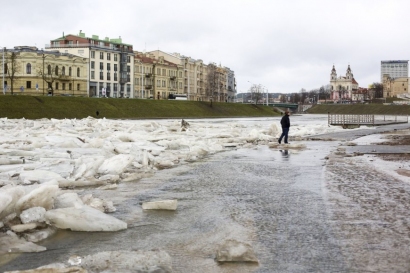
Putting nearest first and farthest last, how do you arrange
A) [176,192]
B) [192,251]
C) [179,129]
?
[192,251], [176,192], [179,129]

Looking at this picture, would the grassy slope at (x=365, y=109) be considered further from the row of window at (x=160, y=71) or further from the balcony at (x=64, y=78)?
the balcony at (x=64, y=78)

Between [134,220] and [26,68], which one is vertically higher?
[26,68]

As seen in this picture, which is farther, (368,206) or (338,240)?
(368,206)

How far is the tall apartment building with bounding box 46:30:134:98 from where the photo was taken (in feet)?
372

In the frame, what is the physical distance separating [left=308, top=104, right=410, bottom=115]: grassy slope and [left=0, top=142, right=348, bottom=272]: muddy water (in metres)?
143

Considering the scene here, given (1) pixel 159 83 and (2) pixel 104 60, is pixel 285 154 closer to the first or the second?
(2) pixel 104 60

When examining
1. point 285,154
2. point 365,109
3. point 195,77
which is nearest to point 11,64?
point 195,77

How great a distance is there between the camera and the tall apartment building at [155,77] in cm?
13188

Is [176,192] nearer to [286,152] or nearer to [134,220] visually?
[134,220]

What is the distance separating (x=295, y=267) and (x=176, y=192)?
594 centimetres

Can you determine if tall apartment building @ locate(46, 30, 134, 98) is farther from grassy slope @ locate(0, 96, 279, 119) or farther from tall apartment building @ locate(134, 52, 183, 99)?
grassy slope @ locate(0, 96, 279, 119)

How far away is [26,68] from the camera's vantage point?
9856 cm

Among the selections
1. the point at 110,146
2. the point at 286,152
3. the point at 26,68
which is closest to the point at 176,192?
the point at 110,146

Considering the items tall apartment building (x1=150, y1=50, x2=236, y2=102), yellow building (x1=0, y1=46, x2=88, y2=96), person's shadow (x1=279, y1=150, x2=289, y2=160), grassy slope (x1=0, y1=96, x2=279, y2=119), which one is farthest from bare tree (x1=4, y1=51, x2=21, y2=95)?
person's shadow (x1=279, y1=150, x2=289, y2=160)
